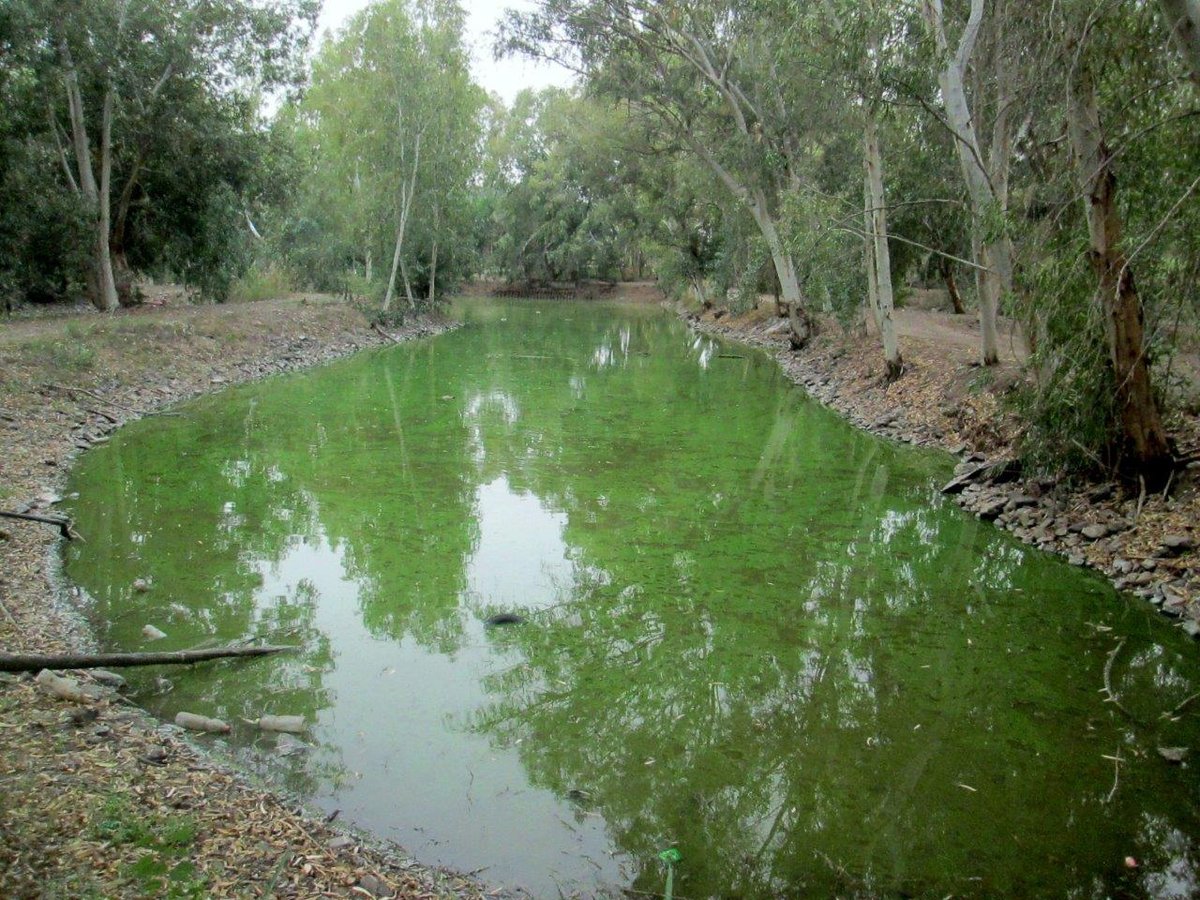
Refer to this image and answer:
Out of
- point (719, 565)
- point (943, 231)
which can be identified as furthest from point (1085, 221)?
point (943, 231)

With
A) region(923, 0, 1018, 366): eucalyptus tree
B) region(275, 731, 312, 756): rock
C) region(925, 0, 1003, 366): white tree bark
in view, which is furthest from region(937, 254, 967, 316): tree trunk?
region(275, 731, 312, 756): rock

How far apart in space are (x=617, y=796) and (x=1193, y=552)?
5.81m

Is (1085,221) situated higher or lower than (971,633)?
higher

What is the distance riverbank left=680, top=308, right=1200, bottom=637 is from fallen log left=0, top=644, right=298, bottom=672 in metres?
7.12

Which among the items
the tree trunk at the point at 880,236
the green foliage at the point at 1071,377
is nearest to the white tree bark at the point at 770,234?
the tree trunk at the point at 880,236

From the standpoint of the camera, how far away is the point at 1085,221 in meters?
8.38

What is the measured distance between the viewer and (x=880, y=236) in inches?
574

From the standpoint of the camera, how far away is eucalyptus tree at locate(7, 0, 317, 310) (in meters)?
16.9

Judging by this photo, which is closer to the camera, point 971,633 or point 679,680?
point 679,680

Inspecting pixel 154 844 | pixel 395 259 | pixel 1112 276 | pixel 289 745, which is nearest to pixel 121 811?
pixel 154 844

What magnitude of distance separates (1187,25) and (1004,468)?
5956 mm

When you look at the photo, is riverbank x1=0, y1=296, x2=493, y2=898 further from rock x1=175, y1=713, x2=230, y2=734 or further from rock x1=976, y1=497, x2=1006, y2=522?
rock x1=976, y1=497, x2=1006, y2=522

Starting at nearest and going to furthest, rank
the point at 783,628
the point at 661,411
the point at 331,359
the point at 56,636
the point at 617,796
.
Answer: the point at 617,796 < the point at 56,636 < the point at 783,628 < the point at 661,411 < the point at 331,359

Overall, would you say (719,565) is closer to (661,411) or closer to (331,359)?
(661,411)
